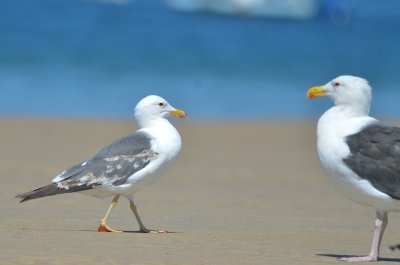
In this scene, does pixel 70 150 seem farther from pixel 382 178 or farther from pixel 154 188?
pixel 382 178

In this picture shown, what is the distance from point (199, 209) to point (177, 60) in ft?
80.8

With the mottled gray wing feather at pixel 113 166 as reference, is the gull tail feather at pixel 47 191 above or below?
below

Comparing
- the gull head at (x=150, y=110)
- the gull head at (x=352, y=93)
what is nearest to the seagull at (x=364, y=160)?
the gull head at (x=352, y=93)

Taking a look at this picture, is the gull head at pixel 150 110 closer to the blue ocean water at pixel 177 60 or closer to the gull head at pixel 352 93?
the gull head at pixel 352 93

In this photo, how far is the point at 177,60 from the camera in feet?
115

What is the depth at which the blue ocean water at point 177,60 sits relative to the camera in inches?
948

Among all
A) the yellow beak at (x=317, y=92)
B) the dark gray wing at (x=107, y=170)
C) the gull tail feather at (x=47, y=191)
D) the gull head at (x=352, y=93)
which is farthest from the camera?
the dark gray wing at (x=107, y=170)

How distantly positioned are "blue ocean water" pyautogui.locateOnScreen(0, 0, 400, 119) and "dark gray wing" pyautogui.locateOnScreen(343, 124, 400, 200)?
13.4 m

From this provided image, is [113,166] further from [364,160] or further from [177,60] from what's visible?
[177,60]

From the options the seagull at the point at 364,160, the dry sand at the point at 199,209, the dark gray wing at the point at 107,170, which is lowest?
the dry sand at the point at 199,209

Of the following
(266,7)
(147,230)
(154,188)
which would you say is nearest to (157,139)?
(147,230)

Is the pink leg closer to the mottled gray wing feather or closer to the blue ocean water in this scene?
the mottled gray wing feather

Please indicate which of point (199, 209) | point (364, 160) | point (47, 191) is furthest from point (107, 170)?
point (364, 160)

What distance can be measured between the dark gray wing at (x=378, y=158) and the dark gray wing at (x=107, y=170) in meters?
2.04
